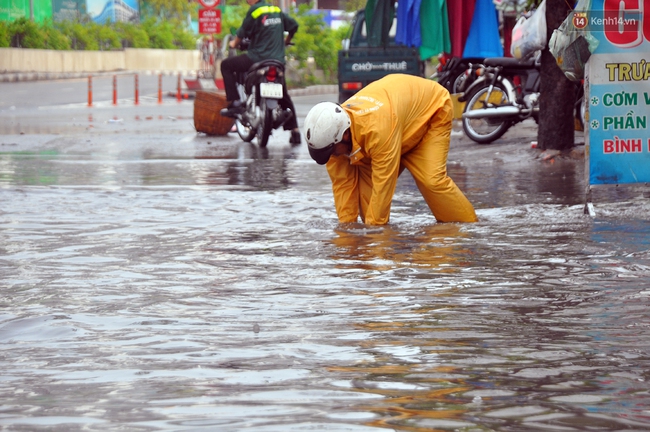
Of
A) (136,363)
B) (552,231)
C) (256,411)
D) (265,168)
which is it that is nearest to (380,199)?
(552,231)

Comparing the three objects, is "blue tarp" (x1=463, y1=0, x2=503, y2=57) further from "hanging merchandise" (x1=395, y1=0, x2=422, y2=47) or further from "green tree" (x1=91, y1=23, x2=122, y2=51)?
"green tree" (x1=91, y1=23, x2=122, y2=51)

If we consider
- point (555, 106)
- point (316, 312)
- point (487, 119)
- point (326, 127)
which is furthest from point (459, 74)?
point (316, 312)

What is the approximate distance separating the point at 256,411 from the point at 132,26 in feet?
211

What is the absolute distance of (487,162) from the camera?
1320cm

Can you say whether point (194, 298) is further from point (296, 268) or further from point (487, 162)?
point (487, 162)

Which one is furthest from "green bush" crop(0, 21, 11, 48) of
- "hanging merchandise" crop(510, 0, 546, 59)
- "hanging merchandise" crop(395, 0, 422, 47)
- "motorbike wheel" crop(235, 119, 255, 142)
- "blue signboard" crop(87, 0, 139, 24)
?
"hanging merchandise" crop(510, 0, 546, 59)

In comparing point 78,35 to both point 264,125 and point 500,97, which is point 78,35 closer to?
point 264,125

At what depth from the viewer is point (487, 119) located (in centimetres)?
1474

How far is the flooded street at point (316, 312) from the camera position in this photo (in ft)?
11.8

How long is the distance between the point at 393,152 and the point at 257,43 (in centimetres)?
838

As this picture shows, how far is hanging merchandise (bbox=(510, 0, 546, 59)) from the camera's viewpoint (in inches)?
456

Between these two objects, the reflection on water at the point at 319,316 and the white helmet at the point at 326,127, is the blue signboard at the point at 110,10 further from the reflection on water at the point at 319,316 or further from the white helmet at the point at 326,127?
the white helmet at the point at 326,127

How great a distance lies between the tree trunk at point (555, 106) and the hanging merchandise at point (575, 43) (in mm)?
4302

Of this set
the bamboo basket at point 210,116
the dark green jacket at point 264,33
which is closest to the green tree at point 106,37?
the bamboo basket at point 210,116
